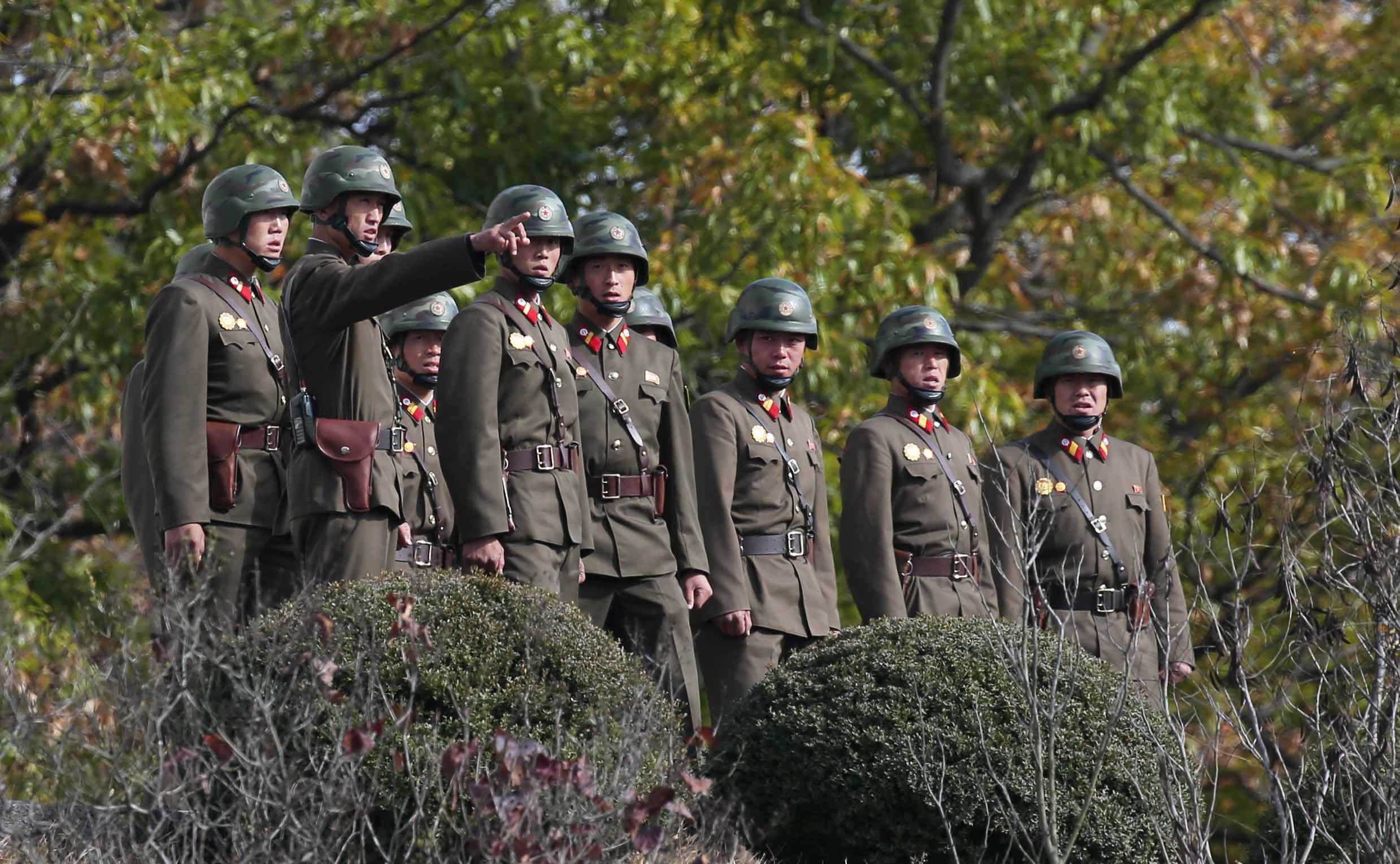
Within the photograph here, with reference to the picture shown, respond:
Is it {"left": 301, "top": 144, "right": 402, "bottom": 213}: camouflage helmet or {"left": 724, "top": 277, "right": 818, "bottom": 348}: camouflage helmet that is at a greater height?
{"left": 301, "top": 144, "right": 402, "bottom": 213}: camouflage helmet

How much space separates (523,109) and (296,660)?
387 inches

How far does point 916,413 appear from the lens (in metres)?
9.48

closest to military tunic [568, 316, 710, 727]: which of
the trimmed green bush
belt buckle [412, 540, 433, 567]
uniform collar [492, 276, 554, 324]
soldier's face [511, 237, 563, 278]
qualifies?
uniform collar [492, 276, 554, 324]

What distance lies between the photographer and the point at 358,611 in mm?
5836

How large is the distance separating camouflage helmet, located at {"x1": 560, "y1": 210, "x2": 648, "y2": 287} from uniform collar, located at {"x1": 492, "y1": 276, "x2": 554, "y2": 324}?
494mm

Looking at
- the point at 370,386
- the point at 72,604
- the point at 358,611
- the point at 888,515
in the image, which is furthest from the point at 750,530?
the point at 72,604

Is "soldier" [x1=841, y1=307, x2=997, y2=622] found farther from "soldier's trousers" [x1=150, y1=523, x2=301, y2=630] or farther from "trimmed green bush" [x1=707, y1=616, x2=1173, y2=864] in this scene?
"soldier's trousers" [x1=150, y1=523, x2=301, y2=630]

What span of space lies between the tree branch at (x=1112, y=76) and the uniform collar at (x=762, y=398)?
6.76 meters

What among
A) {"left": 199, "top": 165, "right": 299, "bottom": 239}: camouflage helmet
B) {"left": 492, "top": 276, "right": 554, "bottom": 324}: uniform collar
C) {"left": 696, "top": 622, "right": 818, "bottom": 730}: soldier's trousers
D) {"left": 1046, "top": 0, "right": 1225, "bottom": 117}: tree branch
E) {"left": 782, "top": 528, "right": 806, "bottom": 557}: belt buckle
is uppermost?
{"left": 1046, "top": 0, "right": 1225, "bottom": 117}: tree branch

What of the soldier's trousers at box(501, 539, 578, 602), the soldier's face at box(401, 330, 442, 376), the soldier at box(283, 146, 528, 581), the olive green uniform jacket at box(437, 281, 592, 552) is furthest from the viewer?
the soldier's face at box(401, 330, 442, 376)

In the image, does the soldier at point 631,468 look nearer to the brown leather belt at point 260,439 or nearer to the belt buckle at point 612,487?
the belt buckle at point 612,487

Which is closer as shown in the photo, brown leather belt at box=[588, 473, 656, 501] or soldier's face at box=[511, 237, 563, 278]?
soldier's face at box=[511, 237, 563, 278]

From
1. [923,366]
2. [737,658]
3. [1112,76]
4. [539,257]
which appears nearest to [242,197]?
[539,257]

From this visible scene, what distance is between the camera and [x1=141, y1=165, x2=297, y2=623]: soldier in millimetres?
6906
